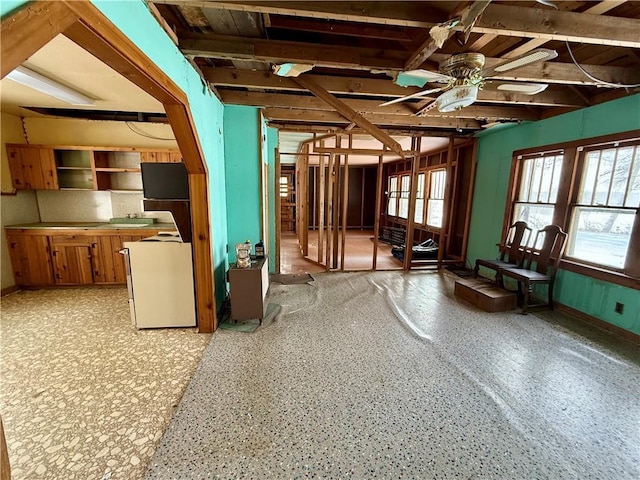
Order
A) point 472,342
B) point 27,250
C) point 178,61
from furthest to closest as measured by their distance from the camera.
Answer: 1. point 27,250
2. point 472,342
3. point 178,61

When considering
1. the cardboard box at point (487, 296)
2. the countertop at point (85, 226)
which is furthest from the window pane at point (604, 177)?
the countertop at point (85, 226)

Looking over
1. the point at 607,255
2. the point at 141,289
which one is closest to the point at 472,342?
the point at 607,255

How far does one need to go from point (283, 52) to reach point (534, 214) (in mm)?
4055

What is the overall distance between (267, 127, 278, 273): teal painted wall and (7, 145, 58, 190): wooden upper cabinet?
10.0ft

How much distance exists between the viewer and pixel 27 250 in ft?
11.8

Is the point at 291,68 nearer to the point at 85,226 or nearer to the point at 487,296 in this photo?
the point at 487,296

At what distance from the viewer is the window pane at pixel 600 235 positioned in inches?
111

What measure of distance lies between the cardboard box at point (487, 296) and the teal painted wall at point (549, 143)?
72 cm

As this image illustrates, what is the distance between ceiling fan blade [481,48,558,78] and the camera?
1552 mm

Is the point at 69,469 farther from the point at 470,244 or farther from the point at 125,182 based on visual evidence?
the point at 470,244

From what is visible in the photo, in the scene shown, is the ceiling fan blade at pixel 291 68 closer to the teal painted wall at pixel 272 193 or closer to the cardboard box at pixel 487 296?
the teal painted wall at pixel 272 193

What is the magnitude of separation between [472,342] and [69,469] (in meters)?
3.06

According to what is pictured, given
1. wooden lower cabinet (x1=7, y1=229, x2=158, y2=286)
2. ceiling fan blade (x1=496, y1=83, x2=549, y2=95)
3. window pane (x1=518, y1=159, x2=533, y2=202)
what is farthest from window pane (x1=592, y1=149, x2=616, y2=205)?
wooden lower cabinet (x1=7, y1=229, x2=158, y2=286)

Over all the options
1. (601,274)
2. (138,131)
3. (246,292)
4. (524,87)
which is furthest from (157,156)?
(601,274)
